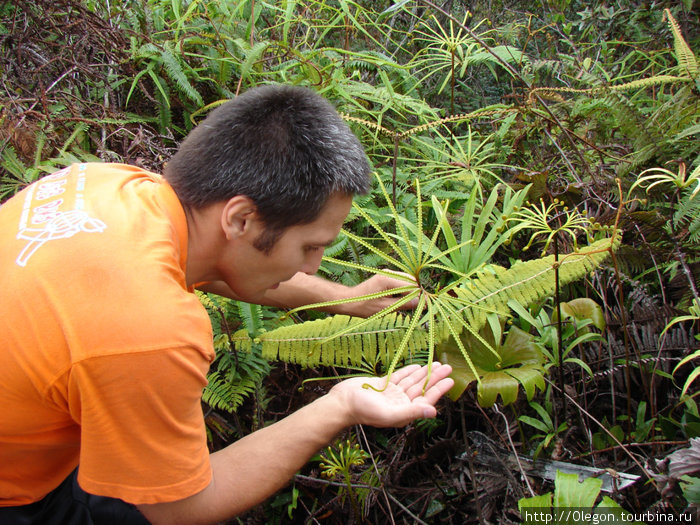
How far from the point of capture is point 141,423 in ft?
3.85

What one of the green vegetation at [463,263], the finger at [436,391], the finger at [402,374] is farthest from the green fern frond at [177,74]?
the finger at [436,391]

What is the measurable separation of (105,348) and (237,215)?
1.66 ft

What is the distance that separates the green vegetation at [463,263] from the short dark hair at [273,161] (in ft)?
0.67

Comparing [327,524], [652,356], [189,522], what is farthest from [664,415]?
[189,522]

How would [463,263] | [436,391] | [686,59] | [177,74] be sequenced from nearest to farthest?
[436,391]
[463,263]
[686,59]
[177,74]

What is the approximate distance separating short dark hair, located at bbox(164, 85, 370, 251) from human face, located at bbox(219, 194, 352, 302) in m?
0.03

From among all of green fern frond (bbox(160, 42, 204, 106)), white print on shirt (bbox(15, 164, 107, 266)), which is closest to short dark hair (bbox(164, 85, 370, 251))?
white print on shirt (bbox(15, 164, 107, 266))

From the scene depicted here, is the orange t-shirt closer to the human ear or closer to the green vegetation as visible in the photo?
the human ear

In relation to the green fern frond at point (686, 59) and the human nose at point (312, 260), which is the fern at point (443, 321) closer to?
the human nose at point (312, 260)

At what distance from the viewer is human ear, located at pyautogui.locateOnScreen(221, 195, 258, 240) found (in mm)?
1408

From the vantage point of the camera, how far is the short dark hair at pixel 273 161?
1.41 m

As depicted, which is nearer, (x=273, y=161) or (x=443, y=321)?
(x=273, y=161)

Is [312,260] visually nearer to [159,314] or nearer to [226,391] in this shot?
[159,314]

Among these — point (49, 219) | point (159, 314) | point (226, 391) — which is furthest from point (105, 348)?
point (226, 391)
